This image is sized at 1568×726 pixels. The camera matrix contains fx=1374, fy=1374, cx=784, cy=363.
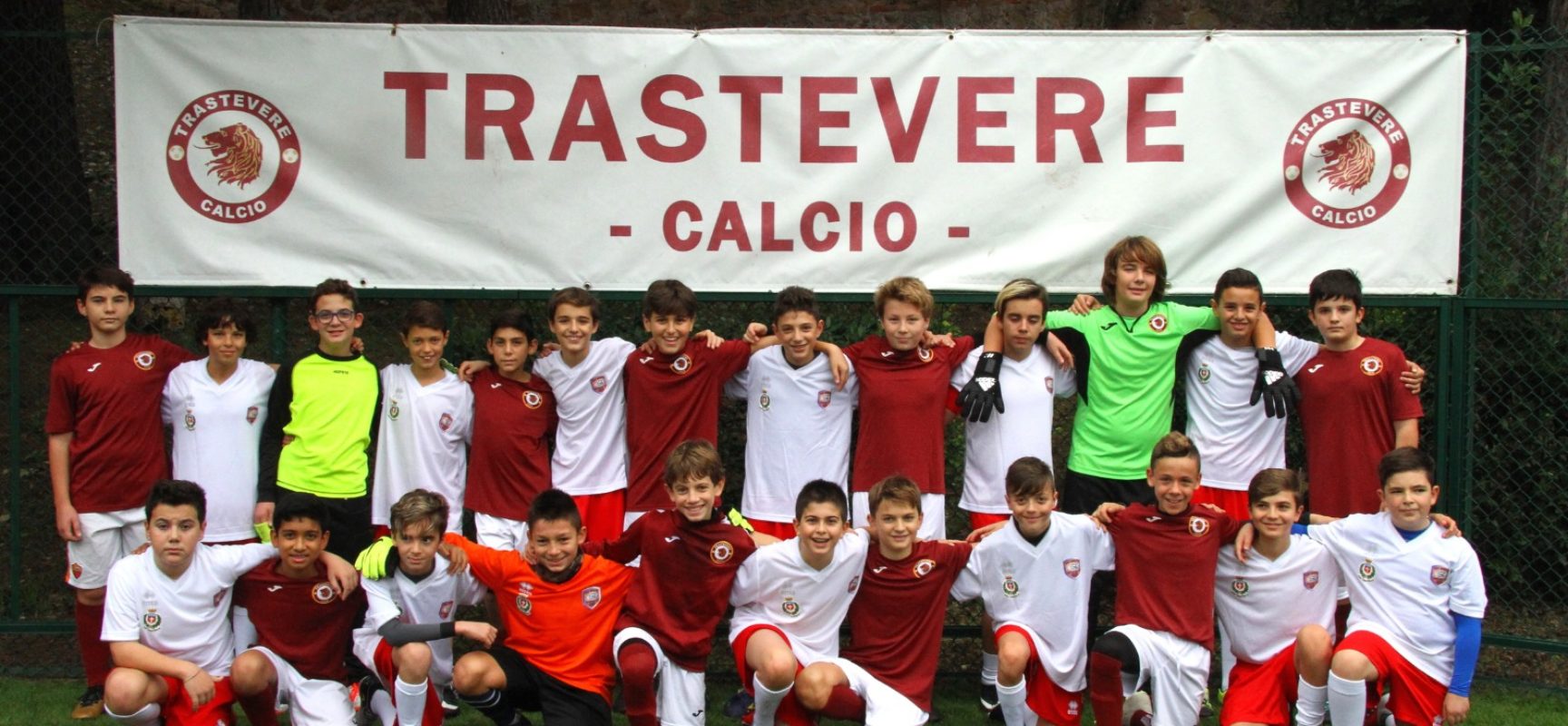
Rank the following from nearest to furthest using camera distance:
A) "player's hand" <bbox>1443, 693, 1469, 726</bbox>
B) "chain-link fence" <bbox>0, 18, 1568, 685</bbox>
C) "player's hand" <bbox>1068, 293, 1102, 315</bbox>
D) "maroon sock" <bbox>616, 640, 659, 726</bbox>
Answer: "player's hand" <bbox>1443, 693, 1469, 726</bbox> < "maroon sock" <bbox>616, 640, 659, 726</bbox> < "player's hand" <bbox>1068, 293, 1102, 315</bbox> < "chain-link fence" <bbox>0, 18, 1568, 685</bbox>

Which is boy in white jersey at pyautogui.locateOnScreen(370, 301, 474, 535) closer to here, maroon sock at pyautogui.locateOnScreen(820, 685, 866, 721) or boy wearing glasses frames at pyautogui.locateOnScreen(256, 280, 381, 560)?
boy wearing glasses frames at pyautogui.locateOnScreen(256, 280, 381, 560)

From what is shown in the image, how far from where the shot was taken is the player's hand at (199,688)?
186 inches

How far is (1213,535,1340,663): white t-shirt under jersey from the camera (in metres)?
4.89

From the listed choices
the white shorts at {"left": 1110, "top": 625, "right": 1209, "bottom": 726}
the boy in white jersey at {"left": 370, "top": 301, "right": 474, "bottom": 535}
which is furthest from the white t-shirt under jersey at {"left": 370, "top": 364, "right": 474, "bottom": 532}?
the white shorts at {"left": 1110, "top": 625, "right": 1209, "bottom": 726}

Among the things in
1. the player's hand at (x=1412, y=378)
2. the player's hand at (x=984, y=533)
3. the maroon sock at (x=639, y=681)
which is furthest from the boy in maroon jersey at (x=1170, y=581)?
the maroon sock at (x=639, y=681)

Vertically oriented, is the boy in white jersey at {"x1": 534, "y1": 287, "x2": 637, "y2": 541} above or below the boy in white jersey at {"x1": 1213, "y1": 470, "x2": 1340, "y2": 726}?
above

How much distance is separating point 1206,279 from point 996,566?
71.0 inches

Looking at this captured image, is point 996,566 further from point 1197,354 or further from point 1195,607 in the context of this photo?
point 1197,354

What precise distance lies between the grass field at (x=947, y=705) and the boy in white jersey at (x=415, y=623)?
0.45 metres

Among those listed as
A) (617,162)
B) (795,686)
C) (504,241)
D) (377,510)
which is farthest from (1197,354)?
(377,510)

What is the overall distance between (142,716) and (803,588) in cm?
232

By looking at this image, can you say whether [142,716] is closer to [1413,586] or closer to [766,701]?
[766,701]

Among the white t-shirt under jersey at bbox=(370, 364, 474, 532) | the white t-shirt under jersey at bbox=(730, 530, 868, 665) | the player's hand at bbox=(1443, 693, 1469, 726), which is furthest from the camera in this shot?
the white t-shirt under jersey at bbox=(370, 364, 474, 532)

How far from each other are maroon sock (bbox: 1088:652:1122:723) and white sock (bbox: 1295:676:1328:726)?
625 millimetres
